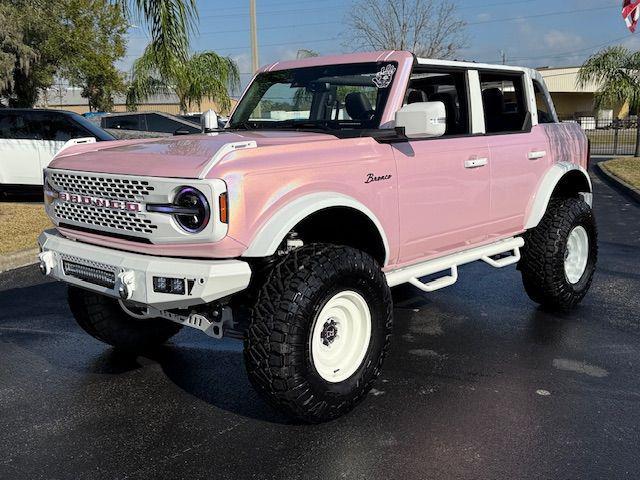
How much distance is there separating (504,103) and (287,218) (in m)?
2.90

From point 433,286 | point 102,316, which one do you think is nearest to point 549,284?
point 433,286

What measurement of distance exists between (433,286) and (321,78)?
66.4 inches

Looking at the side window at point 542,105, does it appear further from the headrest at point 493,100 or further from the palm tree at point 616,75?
the palm tree at point 616,75

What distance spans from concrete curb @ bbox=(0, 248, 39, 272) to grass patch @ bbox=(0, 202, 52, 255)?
11cm

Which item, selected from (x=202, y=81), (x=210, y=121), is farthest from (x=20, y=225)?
(x=202, y=81)

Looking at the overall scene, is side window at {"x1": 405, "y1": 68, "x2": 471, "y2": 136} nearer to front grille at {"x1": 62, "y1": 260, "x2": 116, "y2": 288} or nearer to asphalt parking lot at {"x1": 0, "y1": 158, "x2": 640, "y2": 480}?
asphalt parking lot at {"x1": 0, "y1": 158, "x2": 640, "y2": 480}

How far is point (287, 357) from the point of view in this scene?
3.24 meters

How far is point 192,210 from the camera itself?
3156 mm

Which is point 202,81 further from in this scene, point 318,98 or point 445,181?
point 445,181

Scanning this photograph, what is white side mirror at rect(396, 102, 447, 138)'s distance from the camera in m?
3.71

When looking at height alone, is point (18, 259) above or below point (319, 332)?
below

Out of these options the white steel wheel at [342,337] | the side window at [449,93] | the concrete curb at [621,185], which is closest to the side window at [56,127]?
the side window at [449,93]

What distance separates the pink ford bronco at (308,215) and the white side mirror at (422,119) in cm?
1

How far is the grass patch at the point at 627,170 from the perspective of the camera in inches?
567
